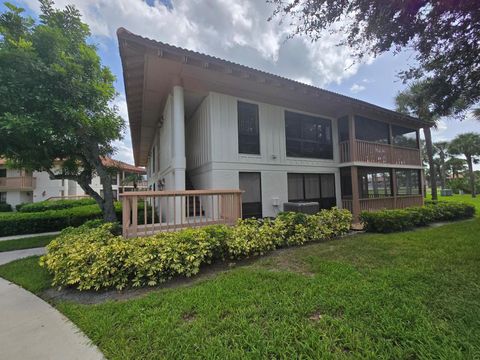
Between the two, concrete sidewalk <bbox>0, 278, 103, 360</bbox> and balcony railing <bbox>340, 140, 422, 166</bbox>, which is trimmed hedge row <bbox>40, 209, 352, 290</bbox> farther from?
balcony railing <bbox>340, 140, 422, 166</bbox>

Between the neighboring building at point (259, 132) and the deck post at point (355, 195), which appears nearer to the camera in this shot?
the neighboring building at point (259, 132)

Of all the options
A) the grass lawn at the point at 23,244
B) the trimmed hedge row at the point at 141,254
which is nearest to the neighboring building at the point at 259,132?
the trimmed hedge row at the point at 141,254

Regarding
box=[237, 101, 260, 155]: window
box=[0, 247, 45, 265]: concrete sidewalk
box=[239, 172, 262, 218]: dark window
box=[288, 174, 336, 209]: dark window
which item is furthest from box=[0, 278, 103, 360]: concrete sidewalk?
box=[288, 174, 336, 209]: dark window

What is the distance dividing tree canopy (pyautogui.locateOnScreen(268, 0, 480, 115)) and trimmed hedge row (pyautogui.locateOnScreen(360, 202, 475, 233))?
438 centimetres

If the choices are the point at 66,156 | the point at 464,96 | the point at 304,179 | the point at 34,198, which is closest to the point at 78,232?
the point at 66,156

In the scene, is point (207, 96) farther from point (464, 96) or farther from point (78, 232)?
point (464, 96)

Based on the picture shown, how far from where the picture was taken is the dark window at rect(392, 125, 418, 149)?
1407cm

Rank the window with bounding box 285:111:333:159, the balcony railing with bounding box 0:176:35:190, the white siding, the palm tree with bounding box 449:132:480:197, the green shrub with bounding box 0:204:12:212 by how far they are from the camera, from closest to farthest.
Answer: the white siding → the window with bounding box 285:111:333:159 → the green shrub with bounding box 0:204:12:212 → the balcony railing with bounding box 0:176:35:190 → the palm tree with bounding box 449:132:480:197

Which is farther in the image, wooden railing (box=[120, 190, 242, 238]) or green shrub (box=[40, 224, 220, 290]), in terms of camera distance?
wooden railing (box=[120, 190, 242, 238])

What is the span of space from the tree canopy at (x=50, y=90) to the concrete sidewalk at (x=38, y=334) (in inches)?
147

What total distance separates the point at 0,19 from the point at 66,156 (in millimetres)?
3745

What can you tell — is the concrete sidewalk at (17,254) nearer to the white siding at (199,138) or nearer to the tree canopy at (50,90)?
the tree canopy at (50,90)

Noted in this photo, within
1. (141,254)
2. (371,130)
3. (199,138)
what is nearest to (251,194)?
(199,138)

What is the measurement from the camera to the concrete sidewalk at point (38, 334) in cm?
238
